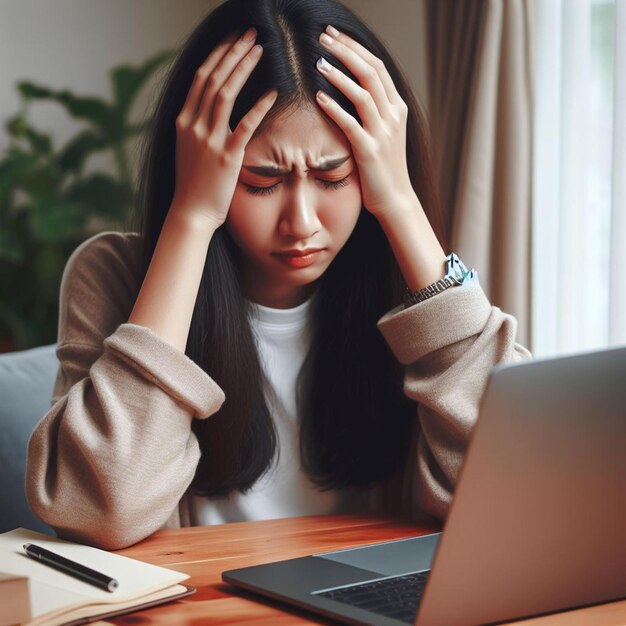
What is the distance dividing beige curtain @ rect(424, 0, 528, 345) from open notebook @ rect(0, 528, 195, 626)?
5.16 ft

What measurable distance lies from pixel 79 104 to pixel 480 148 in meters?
2.07

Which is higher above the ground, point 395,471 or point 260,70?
point 260,70

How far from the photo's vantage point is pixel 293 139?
44.9 inches

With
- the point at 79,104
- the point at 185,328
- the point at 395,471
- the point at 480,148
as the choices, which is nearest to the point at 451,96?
the point at 480,148

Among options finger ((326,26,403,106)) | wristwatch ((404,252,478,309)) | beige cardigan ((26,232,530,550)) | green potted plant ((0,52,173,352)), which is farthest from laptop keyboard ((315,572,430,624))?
Answer: green potted plant ((0,52,173,352))

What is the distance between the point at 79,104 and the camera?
3.85 meters

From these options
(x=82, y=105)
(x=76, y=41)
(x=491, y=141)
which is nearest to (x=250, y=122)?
(x=491, y=141)

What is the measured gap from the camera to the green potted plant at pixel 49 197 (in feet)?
12.4

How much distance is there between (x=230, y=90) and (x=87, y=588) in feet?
2.02

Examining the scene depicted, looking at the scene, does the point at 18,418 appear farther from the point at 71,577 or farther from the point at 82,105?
the point at 82,105

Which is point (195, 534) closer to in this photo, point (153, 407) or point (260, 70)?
point (153, 407)

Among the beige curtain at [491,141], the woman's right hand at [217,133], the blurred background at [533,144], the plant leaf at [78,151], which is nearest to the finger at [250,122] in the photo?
the woman's right hand at [217,133]

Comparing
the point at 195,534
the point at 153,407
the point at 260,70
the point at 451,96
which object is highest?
the point at 451,96

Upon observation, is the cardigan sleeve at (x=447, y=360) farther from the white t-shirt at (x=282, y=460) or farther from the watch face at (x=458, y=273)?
the white t-shirt at (x=282, y=460)
